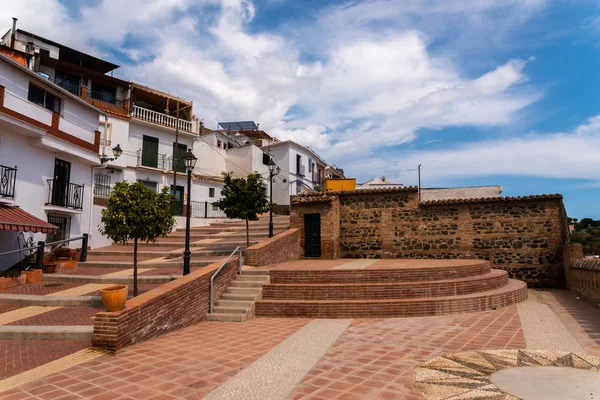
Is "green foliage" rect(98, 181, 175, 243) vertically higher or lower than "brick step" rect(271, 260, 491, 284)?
higher

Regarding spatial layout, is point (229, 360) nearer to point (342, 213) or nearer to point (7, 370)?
point (7, 370)

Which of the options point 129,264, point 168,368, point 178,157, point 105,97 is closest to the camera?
point 168,368

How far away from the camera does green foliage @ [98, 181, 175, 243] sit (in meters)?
8.62

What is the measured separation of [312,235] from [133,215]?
8.70m

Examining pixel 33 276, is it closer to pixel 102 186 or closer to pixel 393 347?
pixel 393 347

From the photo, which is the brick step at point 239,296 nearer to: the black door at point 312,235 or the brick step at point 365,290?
the brick step at point 365,290

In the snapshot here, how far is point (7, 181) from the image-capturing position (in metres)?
12.2

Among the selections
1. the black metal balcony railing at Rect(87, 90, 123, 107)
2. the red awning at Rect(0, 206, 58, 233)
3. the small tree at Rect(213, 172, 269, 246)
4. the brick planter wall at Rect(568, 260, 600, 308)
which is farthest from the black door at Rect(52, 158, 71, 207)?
the brick planter wall at Rect(568, 260, 600, 308)

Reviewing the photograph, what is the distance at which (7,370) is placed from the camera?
16.9ft

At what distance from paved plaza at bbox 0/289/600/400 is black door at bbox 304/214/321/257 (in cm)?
721

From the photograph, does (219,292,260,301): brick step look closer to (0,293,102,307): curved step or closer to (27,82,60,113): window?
(0,293,102,307): curved step

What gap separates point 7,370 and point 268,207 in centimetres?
1072

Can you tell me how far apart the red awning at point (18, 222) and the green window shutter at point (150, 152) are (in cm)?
1450

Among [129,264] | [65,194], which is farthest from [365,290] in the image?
[65,194]
